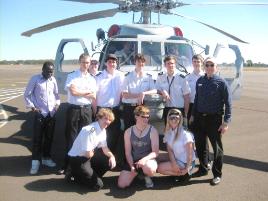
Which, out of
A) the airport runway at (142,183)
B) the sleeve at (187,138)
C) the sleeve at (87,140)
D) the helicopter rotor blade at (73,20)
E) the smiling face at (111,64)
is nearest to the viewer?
the airport runway at (142,183)

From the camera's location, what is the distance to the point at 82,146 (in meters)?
4.84

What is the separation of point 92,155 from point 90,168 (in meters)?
0.18

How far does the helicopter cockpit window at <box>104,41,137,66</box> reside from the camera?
8.10 meters

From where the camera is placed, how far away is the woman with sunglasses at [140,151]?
485 centimetres

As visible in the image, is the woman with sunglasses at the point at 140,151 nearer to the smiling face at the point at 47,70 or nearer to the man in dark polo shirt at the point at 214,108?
the man in dark polo shirt at the point at 214,108

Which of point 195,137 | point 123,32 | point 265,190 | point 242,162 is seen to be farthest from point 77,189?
point 123,32

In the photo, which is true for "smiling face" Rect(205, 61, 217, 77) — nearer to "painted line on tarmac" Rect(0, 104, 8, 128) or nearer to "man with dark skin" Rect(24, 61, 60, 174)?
"man with dark skin" Rect(24, 61, 60, 174)

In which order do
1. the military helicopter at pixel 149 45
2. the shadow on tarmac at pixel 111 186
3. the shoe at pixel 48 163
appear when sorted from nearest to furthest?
the shadow on tarmac at pixel 111 186, the shoe at pixel 48 163, the military helicopter at pixel 149 45

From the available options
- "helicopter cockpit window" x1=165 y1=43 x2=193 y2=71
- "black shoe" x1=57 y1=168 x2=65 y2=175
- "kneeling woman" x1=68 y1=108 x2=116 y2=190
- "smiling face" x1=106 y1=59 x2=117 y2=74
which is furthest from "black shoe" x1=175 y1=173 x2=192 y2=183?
"helicopter cockpit window" x1=165 y1=43 x2=193 y2=71

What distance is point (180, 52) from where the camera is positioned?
27.7 feet

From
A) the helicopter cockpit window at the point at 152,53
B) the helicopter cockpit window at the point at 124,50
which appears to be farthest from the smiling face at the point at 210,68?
the helicopter cockpit window at the point at 124,50

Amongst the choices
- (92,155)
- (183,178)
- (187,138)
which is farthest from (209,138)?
(92,155)

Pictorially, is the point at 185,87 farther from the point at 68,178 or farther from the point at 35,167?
the point at 35,167

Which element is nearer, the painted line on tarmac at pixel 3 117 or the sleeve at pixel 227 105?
the sleeve at pixel 227 105
